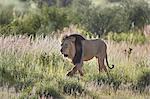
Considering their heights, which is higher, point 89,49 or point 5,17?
point 5,17

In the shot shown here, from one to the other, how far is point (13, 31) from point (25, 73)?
6358 millimetres

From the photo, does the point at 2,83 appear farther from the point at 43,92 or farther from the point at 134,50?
the point at 134,50

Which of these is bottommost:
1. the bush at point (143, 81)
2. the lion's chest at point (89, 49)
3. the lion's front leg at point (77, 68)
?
the bush at point (143, 81)

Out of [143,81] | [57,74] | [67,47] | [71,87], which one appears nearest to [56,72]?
[57,74]

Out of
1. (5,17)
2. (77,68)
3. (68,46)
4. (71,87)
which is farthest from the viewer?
(5,17)

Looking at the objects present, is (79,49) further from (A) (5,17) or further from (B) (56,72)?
(A) (5,17)

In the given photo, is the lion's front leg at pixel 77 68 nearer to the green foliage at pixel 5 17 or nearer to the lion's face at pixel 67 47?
the lion's face at pixel 67 47

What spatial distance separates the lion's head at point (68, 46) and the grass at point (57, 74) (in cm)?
53

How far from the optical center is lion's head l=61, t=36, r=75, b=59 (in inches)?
494

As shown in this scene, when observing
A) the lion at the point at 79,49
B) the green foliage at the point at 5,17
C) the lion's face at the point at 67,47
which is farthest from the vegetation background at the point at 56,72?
the green foliage at the point at 5,17

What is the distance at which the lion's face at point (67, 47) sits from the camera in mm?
12539

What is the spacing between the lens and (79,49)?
1291 cm

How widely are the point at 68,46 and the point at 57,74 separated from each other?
2.52ft

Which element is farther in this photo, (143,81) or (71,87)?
(143,81)
